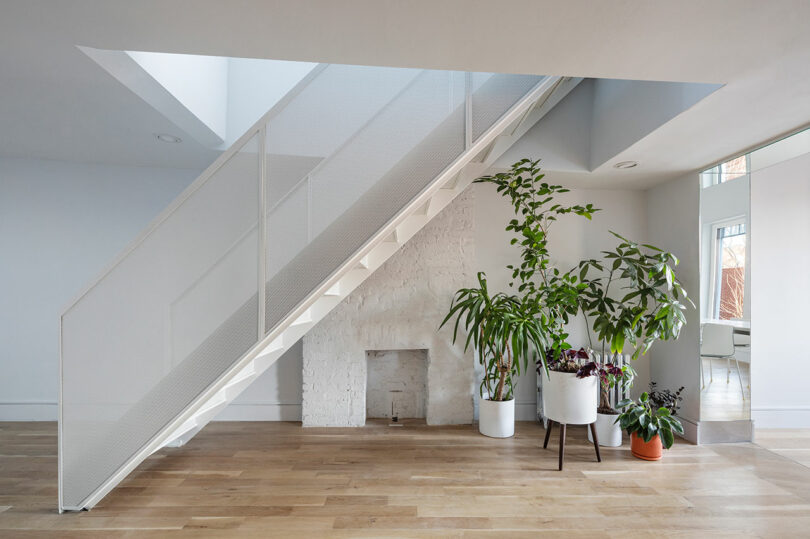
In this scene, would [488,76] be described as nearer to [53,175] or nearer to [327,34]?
[327,34]

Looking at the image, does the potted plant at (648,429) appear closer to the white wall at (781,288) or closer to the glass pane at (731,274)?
the glass pane at (731,274)

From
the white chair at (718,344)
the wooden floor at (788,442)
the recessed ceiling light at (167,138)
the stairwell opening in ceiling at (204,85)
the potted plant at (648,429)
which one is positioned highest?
the stairwell opening in ceiling at (204,85)

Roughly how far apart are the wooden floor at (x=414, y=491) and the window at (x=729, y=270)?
1.07 meters

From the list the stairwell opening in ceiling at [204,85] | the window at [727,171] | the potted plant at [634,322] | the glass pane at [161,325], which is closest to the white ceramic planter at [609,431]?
the potted plant at [634,322]

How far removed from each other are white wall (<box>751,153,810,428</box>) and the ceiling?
1.57m

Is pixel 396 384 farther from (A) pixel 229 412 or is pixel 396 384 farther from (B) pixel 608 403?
(B) pixel 608 403

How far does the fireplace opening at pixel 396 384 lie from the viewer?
12.8 feet

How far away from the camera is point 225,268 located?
214 cm

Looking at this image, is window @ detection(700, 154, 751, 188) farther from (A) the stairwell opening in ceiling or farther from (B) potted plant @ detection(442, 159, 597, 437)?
(A) the stairwell opening in ceiling

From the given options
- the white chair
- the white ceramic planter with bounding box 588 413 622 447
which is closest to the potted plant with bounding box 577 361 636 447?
the white ceramic planter with bounding box 588 413 622 447

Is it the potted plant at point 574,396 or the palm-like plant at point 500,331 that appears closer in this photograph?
the potted plant at point 574,396

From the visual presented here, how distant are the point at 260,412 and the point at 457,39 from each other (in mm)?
3431

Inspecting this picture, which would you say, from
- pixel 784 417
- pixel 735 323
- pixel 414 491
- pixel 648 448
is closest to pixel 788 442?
pixel 784 417

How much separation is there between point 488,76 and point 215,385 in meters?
2.29
